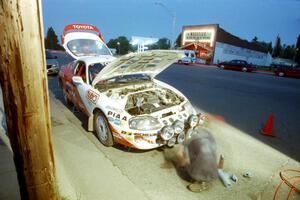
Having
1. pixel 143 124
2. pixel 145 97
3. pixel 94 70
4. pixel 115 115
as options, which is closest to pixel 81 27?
pixel 94 70

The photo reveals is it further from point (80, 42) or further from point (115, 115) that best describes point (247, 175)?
point (80, 42)

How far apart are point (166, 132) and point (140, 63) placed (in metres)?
1.62

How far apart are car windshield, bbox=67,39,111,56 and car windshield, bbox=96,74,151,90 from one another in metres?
2.12

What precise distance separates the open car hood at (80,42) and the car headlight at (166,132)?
3.84m

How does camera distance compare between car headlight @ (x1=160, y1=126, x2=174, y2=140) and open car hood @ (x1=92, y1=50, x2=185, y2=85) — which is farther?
open car hood @ (x1=92, y1=50, x2=185, y2=85)

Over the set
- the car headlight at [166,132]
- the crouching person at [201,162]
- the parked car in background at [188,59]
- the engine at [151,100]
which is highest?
the parked car in background at [188,59]

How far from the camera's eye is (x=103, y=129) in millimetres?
3799

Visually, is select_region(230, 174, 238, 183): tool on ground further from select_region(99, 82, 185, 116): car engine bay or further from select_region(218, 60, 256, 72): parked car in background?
select_region(218, 60, 256, 72): parked car in background

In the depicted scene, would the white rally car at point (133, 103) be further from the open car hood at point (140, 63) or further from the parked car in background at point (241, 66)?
the parked car in background at point (241, 66)

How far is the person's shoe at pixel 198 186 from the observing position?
277 centimetres

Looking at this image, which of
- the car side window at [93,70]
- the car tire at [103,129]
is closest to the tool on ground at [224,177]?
the car tire at [103,129]

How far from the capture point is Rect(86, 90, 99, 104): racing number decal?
12.5ft

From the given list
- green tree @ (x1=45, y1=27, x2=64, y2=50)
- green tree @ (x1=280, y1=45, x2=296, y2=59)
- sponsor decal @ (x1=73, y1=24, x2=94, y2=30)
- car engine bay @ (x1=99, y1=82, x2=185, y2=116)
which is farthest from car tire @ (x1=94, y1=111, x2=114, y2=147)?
green tree @ (x1=280, y1=45, x2=296, y2=59)

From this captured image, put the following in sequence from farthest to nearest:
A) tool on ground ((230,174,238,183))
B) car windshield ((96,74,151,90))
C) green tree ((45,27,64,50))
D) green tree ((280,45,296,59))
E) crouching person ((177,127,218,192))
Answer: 1. green tree ((45,27,64,50))
2. green tree ((280,45,296,59))
3. car windshield ((96,74,151,90))
4. tool on ground ((230,174,238,183))
5. crouching person ((177,127,218,192))
